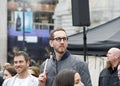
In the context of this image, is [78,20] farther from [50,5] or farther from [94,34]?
[50,5]

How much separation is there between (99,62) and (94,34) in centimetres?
78

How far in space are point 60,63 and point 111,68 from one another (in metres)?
2.33

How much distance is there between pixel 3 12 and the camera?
179ft

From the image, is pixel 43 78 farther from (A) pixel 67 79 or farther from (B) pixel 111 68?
(B) pixel 111 68

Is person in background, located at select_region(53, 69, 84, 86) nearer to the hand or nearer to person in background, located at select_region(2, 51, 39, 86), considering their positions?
the hand

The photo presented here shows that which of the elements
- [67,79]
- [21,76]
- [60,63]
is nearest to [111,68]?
[21,76]

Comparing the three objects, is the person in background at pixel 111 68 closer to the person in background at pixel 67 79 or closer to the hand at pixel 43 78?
the hand at pixel 43 78

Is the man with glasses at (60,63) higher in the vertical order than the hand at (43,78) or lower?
higher

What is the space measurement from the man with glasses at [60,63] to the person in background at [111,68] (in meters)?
2.17

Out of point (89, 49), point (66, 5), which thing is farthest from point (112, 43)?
point (66, 5)

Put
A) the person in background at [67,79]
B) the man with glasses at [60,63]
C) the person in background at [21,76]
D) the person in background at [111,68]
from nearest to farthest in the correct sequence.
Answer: the person in background at [67,79], the man with glasses at [60,63], the person in background at [21,76], the person in background at [111,68]

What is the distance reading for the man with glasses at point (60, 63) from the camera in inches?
193

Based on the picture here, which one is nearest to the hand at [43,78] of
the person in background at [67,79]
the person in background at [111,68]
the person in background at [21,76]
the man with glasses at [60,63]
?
the man with glasses at [60,63]

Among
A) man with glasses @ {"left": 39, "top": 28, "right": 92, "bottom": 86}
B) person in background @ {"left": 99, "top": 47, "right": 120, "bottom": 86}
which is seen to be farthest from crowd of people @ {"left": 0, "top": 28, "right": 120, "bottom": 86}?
person in background @ {"left": 99, "top": 47, "right": 120, "bottom": 86}
